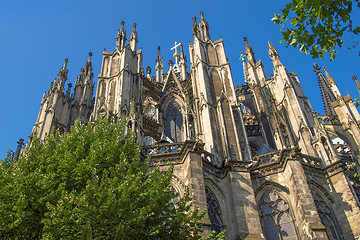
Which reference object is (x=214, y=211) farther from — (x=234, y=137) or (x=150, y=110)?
(x=150, y=110)

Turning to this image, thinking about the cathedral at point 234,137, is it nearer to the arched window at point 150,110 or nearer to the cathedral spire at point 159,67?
the arched window at point 150,110

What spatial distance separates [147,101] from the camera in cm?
2686

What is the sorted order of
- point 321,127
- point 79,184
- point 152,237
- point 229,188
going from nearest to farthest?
1. point 152,237
2. point 79,184
3. point 229,188
4. point 321,127

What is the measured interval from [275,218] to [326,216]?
2.43 metres

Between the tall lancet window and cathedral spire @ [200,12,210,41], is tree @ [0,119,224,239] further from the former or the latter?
cathedral spire @ [200,12,210,41]

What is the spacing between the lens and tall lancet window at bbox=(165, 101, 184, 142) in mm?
23886

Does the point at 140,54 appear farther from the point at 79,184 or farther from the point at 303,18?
the point at 303,18

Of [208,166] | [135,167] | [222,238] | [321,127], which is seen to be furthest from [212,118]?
[222,238]

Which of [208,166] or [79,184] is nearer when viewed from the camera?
[79,184]

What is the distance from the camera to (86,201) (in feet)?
24.6

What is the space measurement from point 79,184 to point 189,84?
18.8m

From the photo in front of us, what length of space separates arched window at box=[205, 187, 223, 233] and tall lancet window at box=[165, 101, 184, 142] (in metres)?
9.22

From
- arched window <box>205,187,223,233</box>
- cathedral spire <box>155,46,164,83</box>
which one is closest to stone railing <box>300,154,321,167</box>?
arched window <box>205,187,223,233</box>

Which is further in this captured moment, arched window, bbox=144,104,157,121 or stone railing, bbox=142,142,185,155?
arched window, bbox=144,104,157,121
